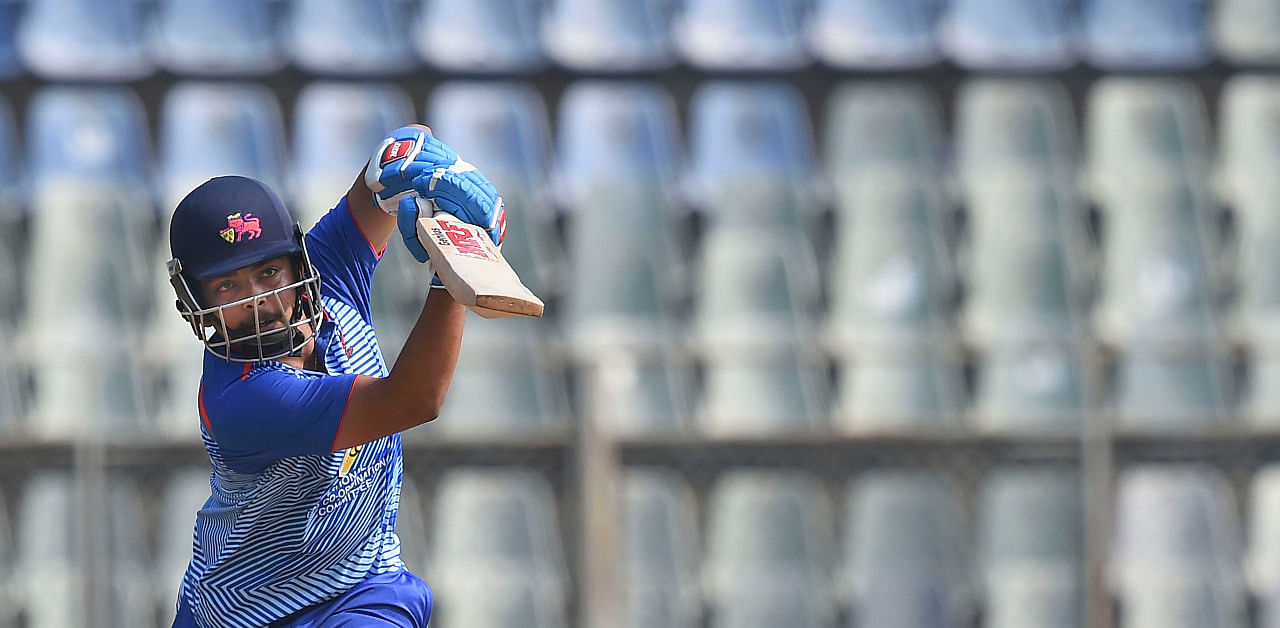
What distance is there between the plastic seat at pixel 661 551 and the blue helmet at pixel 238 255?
12.0ft

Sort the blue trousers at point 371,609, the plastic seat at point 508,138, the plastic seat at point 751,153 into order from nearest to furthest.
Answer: the blue trousers at point 371,609
the plastic seat at point 508,138
the plastic seat at point 751,153

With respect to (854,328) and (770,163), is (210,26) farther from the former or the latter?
(854,328)

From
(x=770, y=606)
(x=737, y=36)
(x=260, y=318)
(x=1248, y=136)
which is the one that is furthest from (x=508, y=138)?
(x=260, y=318)

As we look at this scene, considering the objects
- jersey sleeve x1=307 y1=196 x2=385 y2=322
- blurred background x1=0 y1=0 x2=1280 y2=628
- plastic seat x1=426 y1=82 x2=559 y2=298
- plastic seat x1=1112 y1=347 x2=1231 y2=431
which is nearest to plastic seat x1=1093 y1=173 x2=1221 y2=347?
blurred background x1=0 y1=0 x2=1280 y2=628

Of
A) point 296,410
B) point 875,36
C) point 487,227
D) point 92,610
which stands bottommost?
point 92,610

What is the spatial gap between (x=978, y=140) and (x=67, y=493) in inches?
165

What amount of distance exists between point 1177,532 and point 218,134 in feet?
14.2

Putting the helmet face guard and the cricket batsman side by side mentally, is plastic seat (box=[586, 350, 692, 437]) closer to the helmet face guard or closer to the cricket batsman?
the cricket batsman

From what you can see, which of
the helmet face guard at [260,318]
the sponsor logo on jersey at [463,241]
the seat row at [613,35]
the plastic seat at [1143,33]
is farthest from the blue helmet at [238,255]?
the plastic seat at [1143,33]

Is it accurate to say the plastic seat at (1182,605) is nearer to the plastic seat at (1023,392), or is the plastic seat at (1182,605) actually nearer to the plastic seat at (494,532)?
the plastic seat at (1023,392)

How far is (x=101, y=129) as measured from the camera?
7.19 meters

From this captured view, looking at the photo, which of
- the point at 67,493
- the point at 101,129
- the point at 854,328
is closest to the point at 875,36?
the point at 854,328

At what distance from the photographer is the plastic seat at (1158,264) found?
7016 millimetres

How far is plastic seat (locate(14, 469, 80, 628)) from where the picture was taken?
5.57 m
